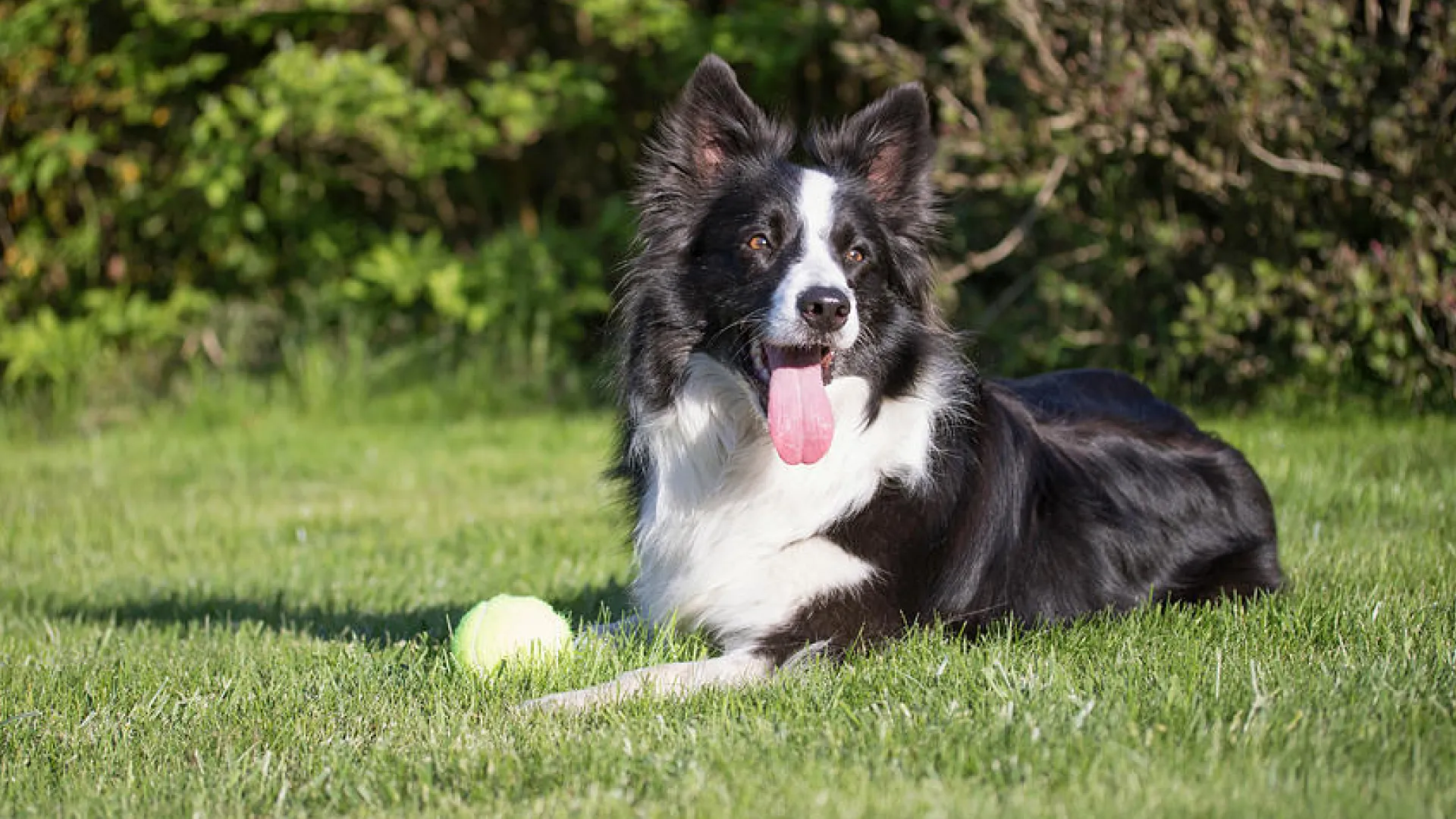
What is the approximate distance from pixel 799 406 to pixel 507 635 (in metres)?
1.05

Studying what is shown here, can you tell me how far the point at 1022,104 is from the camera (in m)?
9.60

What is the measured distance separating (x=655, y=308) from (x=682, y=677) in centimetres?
115

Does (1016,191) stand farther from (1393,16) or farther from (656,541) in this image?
(656,541)

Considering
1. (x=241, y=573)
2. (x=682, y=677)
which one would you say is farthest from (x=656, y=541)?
(x=241, y=573)

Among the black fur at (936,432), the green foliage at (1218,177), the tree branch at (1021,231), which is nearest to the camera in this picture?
the black fur at (936,432)

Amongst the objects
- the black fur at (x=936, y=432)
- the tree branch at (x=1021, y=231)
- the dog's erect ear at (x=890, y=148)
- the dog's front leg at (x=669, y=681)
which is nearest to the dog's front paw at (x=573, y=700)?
the dog's front leg at (x=669, y=681)

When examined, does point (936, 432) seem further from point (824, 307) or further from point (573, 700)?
point (573, 700)

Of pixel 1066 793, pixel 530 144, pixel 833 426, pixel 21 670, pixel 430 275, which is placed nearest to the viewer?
pixel 1066 793

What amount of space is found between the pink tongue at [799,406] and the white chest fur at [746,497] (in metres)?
0.10

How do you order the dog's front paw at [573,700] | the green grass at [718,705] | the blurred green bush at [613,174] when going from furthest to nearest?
the blurred green bush at [613,174] → the dog's front paw at [573,700] → the green grass at [718,705]

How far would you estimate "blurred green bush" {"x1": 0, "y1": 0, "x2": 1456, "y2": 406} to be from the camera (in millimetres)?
8273

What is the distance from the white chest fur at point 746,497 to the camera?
13.7 feet

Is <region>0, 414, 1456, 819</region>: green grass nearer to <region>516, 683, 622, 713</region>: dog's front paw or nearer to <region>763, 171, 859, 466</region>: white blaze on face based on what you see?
<region>516, 683, 622, 713</region>: dog's front paw

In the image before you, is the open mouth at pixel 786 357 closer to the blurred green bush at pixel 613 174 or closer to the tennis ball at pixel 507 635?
the tennis ball at pixel 507 635
